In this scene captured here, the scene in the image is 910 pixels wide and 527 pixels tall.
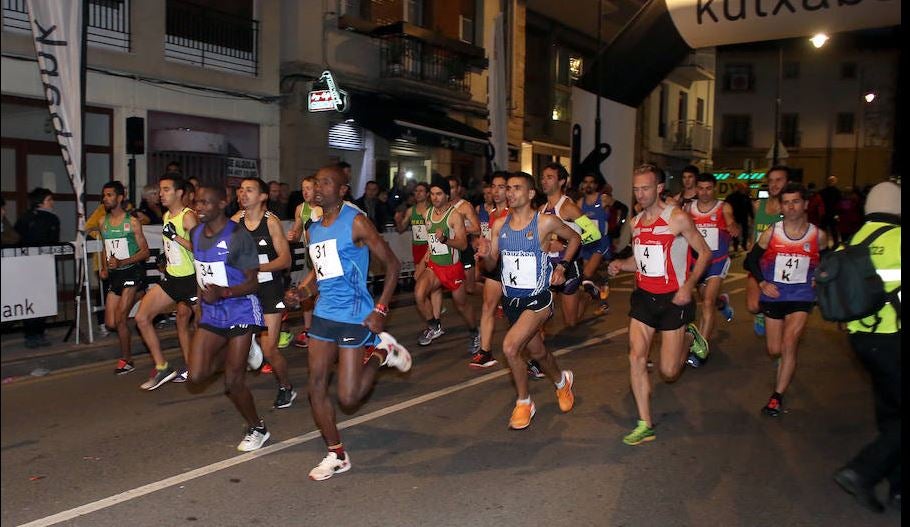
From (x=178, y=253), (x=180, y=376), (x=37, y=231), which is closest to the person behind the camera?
(x=178, y=253)

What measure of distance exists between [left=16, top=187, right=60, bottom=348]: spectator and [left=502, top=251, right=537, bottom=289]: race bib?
5.54 meters

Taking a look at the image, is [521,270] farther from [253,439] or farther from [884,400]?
[884,400]

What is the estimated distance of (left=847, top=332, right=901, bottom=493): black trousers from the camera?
4.35m

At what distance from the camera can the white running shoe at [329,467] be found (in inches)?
196

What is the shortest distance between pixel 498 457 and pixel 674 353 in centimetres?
149

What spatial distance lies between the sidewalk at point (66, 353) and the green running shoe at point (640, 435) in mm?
5062

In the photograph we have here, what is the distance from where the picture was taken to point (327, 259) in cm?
514

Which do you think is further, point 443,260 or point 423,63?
point 423,63

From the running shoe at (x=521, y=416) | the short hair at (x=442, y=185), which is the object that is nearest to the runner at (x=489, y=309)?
the short hair at (x=442, y=185)

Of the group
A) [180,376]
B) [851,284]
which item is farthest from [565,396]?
[180,376]

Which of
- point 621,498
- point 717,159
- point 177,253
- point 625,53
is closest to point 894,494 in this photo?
point 621,498

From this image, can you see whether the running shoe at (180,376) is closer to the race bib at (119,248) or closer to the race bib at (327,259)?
the race bib at (119,248)

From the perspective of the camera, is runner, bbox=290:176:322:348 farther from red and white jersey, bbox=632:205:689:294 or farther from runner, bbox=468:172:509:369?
red and white jersey, bbox=632:205:689:294

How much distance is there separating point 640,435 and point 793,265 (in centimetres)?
199
